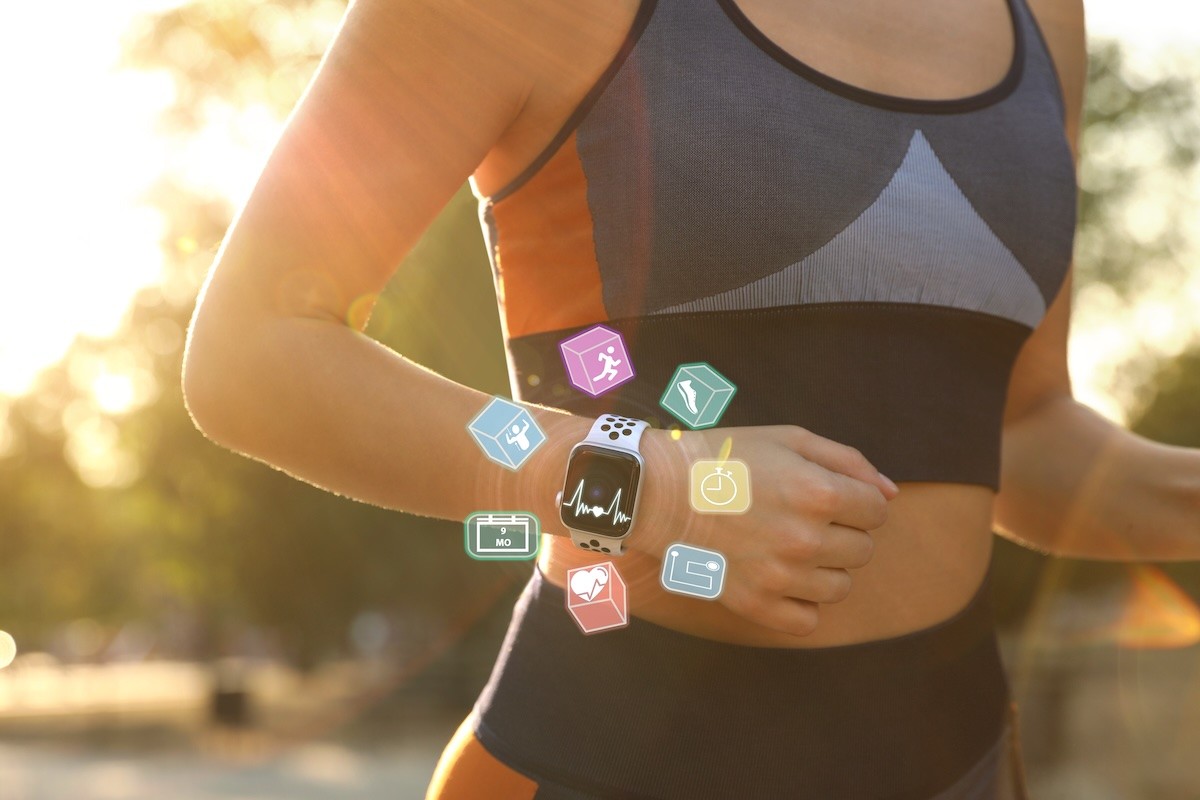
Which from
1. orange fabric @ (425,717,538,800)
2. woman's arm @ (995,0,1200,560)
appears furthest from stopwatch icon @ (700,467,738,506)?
woman's arm @ (995,0,1200,560)

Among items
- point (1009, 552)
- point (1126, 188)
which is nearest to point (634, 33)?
point (1009, 552)

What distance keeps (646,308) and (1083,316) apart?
19.7 metres

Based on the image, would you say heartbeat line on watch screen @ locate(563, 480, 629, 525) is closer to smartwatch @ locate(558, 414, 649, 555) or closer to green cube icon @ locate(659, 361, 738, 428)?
smartwatch @ locate(558, 414, 649, 555)

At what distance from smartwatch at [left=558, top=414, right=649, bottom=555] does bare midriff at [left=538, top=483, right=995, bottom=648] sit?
0.24 feet

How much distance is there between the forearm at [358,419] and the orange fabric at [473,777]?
39 centimetres

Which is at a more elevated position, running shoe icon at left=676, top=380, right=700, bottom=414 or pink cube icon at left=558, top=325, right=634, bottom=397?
pink cube icon at left=558, top=325, right=634, bottom=397

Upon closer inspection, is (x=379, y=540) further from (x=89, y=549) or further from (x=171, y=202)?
(x=89, y=549)

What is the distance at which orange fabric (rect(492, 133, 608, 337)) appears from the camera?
1.56 metres

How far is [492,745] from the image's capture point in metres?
1.60

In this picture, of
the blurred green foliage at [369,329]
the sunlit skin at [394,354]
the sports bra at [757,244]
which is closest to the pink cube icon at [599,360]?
the sports bra at [757,244]

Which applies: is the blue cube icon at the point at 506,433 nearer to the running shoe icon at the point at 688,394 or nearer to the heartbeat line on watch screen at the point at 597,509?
the heartbeat line on watch screen at the point at 597,509

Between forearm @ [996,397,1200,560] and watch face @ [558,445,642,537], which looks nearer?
watch face @ [558,445,642,537]

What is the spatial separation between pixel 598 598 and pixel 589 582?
0.02 m

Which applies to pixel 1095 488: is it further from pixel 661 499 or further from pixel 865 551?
pixel 661 499
